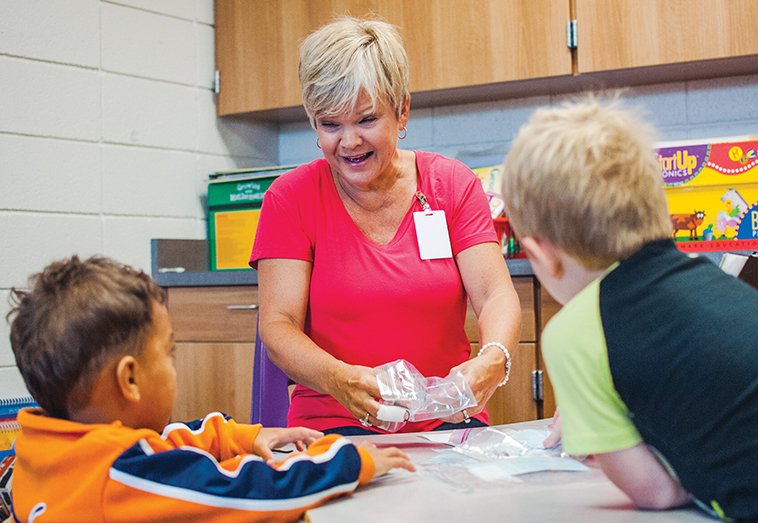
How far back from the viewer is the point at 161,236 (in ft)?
10.2

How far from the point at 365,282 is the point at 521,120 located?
4.96ft

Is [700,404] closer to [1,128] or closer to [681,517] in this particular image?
[681,517]

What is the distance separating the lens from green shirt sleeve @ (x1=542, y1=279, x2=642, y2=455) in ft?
2.85

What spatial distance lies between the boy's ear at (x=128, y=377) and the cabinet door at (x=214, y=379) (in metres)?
1.85

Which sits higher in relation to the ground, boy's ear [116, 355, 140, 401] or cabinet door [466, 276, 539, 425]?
boy's ear [116, 355, 140, 401]

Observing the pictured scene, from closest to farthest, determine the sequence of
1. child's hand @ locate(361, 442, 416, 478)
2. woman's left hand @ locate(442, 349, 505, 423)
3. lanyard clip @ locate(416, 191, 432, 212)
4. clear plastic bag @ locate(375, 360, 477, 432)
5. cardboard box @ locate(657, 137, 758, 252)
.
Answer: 1. child's hand @ locate(361, 442, 416, 478)
2. clear plastic bag @ locate(375, 360, 477, 432)
3. woman's left hand @ locate(442, 349, 505, 423)
4. lanyard clip @ locate(416, 191, 432, 212)
5. cardboard box @ locate(657, 137, 758, 252)

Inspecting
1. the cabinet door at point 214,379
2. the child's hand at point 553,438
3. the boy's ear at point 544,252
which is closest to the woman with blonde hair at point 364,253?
the child's hand at point 553,438

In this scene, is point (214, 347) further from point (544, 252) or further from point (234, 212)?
point (544, 252)

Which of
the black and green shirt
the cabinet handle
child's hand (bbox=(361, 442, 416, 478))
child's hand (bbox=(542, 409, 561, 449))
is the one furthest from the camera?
the cabinet handle

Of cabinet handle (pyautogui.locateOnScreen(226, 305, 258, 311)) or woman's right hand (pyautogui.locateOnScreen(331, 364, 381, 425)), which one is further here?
cabinet handle (pyautogui.locateOnScreen(226, 305, 258, 311))

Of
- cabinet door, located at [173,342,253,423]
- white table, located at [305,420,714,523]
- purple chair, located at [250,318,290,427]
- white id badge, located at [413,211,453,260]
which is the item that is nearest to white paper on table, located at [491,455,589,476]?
white table, located at [305,420,714,523]

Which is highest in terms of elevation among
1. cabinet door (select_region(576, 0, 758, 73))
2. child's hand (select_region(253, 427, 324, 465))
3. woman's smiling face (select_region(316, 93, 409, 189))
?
cabinet door (select_region(576, 0, 758, 73))

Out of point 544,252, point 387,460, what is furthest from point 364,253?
point 544,252

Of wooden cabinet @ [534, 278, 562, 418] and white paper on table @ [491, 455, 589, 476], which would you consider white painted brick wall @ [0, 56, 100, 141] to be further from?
white paper on table @ [491, 455, 589, 476]
